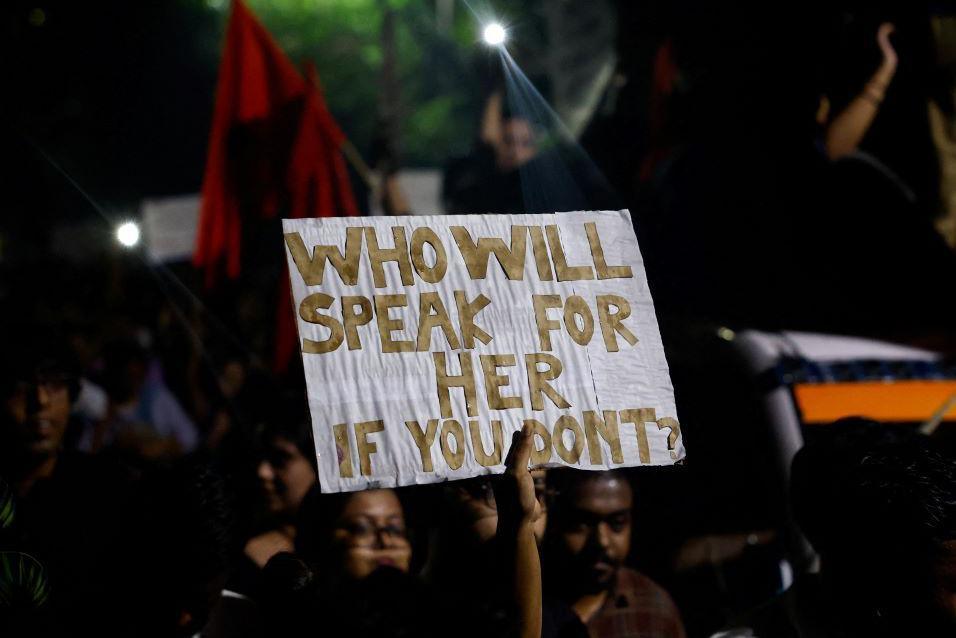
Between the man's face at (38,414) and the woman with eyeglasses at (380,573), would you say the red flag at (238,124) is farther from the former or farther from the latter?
the woman with eyeglasses at (380,573)

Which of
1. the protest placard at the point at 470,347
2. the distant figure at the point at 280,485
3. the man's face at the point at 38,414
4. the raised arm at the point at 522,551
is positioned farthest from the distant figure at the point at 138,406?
the raised arm at the point at 522,551

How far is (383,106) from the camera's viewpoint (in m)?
10.6

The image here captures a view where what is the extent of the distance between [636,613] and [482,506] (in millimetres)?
617

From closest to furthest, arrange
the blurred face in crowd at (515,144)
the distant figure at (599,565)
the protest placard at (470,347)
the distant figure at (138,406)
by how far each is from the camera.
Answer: the protest placard at (470,347) < the distant figure at (599,565) < the distant figure at (138,406) < the blurred face in crowd at (515,144)

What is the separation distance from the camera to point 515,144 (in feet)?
25.2

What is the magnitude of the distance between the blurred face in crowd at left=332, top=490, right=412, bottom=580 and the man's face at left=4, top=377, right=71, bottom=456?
3.25 ft

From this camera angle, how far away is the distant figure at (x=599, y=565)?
320cm

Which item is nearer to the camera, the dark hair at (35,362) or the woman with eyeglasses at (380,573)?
the woman with eyeglasses at (380,573)

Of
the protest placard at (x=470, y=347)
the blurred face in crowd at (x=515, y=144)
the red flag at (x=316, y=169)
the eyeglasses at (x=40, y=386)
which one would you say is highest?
the blurred face in crowd at (x=515, y=144)

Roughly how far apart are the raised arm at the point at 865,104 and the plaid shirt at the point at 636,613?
2773 millimetres

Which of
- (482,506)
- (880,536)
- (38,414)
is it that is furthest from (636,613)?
(38,414)

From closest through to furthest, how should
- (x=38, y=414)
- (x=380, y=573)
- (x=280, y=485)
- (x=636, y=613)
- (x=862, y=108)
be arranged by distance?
(x=380, y=573), (x=636, y=613), (x=38, y=414), (x=280, y=485), (x=862, y=108)

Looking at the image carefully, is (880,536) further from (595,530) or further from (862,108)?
(862,108)

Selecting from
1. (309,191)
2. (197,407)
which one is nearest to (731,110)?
(309,191)
